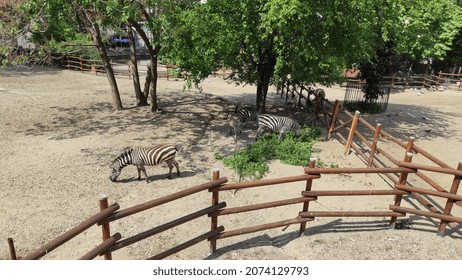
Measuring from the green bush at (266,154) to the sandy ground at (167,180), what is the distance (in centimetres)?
34

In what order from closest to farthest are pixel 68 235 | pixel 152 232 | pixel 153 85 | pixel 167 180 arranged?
pixel 68 235, pixel 152 232, pixel 167 180, pixel 153 85

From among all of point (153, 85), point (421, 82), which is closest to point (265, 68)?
point (153, 85)

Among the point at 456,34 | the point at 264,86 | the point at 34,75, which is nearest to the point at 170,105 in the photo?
the point at 264,86

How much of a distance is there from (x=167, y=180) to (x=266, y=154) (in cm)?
311

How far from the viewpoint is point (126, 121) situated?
1454 centimetres

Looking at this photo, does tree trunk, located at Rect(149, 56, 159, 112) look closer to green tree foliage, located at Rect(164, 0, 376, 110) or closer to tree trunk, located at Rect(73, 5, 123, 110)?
tree trunk, located at Rect(73, 5, 123, 110)

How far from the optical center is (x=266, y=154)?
34.8ft

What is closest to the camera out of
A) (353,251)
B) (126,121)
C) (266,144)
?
(353,251)

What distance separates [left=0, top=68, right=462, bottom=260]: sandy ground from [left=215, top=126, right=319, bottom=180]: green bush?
1.12ft

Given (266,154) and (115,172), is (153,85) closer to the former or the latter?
(115,172)

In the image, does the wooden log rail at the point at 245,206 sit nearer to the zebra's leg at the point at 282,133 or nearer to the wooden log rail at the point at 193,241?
the wooden log rail at the point at 193,241

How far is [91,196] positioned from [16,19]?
685 cm

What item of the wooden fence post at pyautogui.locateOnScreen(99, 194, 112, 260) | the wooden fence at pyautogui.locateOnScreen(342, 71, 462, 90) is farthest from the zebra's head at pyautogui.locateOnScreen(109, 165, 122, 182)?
the wooden fence at pyautogui.locateOnScreen(342, 71, 462, 90)
